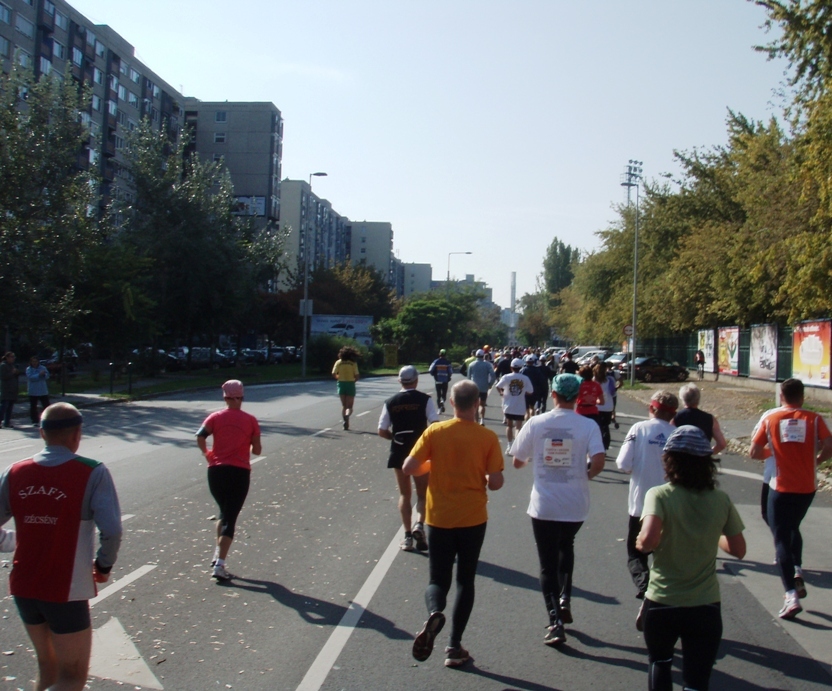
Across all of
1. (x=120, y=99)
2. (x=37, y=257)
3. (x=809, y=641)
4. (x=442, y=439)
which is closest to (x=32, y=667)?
(x=442, y=439)

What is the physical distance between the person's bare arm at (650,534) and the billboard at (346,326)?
5973 cm

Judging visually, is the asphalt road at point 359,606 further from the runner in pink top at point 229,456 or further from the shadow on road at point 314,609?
the runner in pink top at point 229,456

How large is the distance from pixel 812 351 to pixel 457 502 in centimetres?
2686

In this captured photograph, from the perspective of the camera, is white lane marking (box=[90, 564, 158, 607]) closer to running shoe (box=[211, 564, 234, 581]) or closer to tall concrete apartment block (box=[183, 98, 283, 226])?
running shoe (box=[211, 564, 234, 581])

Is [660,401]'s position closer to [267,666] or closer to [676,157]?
[267,666]

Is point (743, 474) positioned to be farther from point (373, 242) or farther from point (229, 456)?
point (373, 242)

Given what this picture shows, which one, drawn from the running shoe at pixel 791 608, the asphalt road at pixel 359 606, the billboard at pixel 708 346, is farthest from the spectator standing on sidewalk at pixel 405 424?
the billboard at pixel 708 346

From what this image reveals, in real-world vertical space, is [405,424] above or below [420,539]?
above

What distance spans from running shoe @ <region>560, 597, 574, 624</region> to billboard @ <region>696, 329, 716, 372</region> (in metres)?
42.3

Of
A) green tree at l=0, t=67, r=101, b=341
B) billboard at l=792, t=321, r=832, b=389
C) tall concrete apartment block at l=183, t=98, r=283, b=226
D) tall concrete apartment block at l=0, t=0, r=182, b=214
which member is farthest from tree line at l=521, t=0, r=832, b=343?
tall concrete apartment block at l=183, t=98, r=283, b=226

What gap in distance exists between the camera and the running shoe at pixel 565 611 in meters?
5.88

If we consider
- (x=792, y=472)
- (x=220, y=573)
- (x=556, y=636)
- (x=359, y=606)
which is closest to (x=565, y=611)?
(x=556, y=636)

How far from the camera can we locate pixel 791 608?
20.1 ft

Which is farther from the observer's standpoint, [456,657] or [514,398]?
[514,398]
